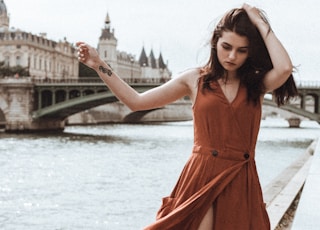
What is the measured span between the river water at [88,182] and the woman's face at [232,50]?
592 centimetres

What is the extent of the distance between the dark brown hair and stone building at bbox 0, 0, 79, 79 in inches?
1982

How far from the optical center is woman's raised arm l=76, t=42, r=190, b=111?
1.73 metres

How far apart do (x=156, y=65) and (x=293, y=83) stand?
9711cm

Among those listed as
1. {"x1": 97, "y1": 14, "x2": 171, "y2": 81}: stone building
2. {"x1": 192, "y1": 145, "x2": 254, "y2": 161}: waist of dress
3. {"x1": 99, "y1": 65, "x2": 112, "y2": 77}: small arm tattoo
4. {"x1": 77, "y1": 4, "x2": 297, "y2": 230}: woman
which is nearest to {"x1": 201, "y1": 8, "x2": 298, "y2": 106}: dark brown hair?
{"x1": 77, "y1": 4, "x2": 297, "y2": 230}: woman

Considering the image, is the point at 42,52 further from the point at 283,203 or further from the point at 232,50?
the point at 232,50

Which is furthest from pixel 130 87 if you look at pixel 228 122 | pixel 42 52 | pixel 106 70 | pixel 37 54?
pixel 42 52

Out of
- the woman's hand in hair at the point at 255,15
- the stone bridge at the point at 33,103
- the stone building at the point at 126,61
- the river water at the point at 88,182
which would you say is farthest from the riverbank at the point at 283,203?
the stone building at the point at 126,61

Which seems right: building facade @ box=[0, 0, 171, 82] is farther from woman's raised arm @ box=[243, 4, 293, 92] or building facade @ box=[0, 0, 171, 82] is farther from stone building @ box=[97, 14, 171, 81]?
woman's raised arm @ box=[243, 4, 293, 92]

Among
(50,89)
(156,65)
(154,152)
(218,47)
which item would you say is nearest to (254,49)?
(218,47)

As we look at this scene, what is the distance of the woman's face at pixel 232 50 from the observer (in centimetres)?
167

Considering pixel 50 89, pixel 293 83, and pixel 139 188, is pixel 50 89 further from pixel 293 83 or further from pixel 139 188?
pixel 293 83

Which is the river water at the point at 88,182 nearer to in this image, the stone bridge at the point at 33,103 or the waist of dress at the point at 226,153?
the waist of dress at the point at 226,153

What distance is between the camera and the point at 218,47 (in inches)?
66.8

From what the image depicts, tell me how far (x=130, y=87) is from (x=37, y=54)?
5849cm
